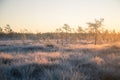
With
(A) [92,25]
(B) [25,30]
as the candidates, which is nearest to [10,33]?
(B) [25,30]

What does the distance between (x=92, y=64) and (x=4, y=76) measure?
559 cm

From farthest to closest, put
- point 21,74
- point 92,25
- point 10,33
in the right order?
point 10,33
point 92,25
point 21,74

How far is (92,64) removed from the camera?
512 inches

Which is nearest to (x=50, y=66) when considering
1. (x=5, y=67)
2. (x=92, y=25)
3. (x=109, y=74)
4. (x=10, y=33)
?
(x=5, y=67)

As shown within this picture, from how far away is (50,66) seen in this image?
475 inches

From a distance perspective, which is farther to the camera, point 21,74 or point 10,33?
point 10,33

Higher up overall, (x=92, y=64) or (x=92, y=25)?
(x=92, y=25)

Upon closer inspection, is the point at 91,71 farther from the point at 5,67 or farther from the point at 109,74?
the point at 5,67

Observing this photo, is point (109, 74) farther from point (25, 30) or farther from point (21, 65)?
point (25, 30)

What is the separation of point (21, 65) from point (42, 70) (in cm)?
140

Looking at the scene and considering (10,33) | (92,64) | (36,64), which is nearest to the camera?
(36,64)

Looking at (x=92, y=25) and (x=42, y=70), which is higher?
(x=92, y=25)

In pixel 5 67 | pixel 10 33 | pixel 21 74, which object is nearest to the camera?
pixel 21 74

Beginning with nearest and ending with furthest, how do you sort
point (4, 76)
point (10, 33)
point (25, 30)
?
point (4, 76)
point (25, 30)
point (10, 33)
